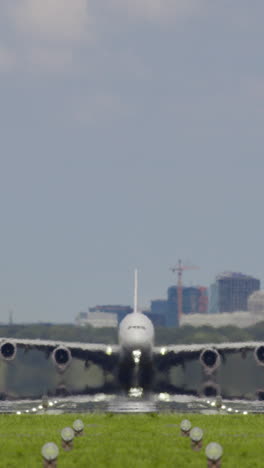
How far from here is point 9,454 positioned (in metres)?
30.7

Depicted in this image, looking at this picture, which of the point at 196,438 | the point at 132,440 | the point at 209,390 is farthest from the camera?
the point at 209,390

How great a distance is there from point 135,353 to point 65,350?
11.2 meters

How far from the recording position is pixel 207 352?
283 feet

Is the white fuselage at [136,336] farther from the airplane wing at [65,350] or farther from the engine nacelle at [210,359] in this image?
the engine nacelle at [210,359]

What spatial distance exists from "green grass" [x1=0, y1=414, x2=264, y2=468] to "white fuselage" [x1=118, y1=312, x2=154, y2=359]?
2682 centimetres

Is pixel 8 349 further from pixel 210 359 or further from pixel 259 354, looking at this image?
pixel 259 354

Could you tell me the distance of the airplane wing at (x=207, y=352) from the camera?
85.8m

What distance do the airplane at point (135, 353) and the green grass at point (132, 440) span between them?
28.0m

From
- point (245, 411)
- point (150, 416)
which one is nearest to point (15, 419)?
point (150, 416)

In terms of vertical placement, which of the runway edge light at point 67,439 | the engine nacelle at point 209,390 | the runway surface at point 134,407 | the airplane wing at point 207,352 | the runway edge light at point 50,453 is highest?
the airplane wing at point 207,352

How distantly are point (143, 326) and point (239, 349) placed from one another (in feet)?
46.9

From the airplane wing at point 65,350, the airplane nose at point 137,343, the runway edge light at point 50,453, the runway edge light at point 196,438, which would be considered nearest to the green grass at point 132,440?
the runway edge light at point 196,438

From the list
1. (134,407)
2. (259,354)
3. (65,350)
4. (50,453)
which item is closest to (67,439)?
(50,453)

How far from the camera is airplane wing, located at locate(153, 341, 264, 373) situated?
3376 inches
